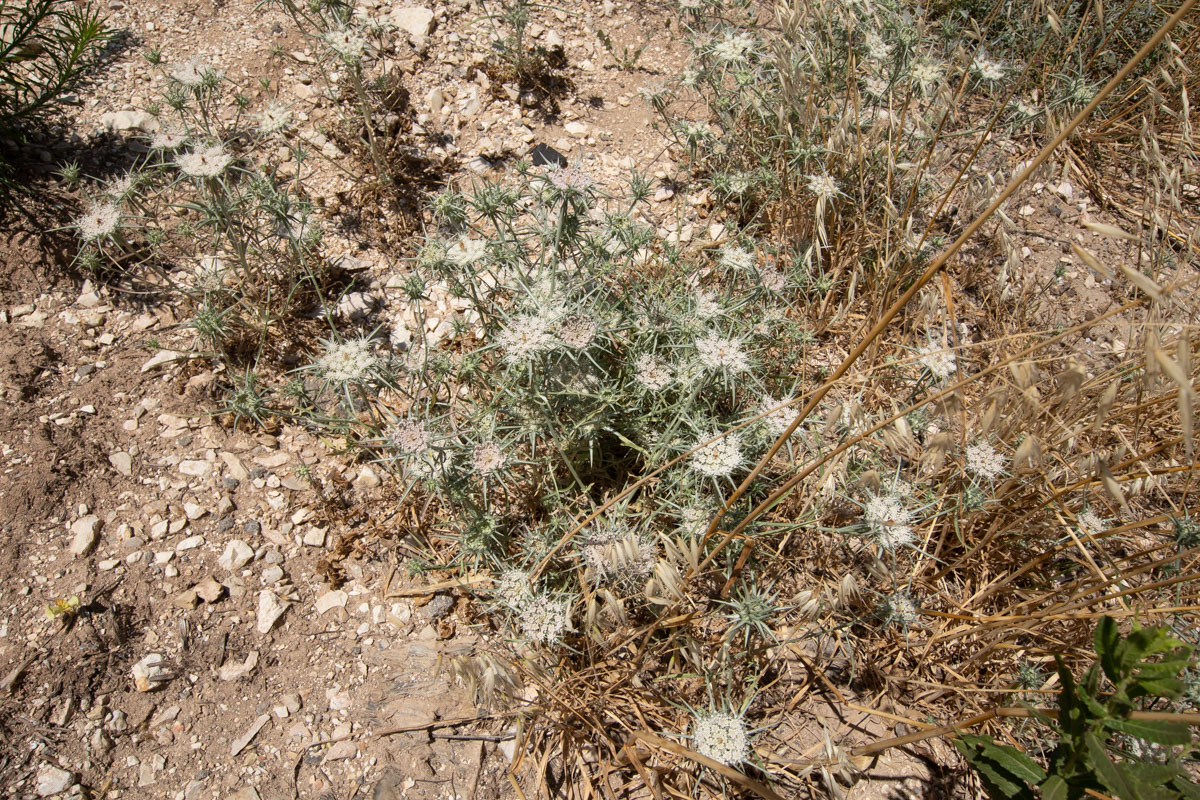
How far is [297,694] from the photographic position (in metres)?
2.55

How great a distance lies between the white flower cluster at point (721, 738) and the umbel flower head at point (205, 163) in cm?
276

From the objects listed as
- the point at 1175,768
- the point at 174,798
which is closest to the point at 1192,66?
the point at 1175,768

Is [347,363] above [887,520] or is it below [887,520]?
above

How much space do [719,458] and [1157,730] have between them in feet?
4.39

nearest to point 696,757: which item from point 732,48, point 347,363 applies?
point 347,363

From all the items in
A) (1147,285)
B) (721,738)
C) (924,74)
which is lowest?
(721,738)

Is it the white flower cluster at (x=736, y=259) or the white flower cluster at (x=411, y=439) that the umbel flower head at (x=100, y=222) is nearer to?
the white flower cluster at (x=411, y=439)

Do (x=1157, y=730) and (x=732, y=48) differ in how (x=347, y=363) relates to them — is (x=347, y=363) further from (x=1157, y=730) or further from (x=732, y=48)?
(x=1157, y=730)

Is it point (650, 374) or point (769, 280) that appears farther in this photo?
point (769, 280)

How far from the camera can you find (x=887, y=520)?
2545 millimetres

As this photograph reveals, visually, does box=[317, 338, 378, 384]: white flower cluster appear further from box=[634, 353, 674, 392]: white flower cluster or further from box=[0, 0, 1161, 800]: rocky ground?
box=[634, 353, 674, 392]: white flower cluster

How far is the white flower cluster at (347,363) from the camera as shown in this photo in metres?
2.49

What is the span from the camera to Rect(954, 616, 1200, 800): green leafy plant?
1569 mm

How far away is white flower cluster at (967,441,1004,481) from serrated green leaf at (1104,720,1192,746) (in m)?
1.17
